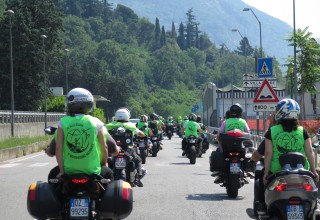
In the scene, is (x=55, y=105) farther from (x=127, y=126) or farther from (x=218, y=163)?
(x=218, y=163)

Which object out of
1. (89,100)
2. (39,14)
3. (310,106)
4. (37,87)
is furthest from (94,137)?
(310,106)

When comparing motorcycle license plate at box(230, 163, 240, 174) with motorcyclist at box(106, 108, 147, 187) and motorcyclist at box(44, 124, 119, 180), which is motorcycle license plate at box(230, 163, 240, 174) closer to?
motorcyclist at box(106, 108, 147, 187)

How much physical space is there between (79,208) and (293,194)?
2.07 metres

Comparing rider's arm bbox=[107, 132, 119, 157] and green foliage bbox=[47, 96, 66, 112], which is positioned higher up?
green foliage bbox=[47, 96, 66, 112]

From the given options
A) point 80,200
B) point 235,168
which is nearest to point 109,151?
point 80,200

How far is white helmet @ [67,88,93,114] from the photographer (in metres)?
8.29

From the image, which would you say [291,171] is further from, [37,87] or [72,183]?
[37,87]

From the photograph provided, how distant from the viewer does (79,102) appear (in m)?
8.31

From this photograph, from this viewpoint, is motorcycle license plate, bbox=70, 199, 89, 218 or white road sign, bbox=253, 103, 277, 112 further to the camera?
white road sign, bbox=253, 103, 277, 112

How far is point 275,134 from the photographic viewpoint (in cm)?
877

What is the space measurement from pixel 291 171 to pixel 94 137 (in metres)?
1.98

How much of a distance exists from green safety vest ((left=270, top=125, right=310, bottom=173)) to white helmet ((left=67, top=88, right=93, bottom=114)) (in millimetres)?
2012

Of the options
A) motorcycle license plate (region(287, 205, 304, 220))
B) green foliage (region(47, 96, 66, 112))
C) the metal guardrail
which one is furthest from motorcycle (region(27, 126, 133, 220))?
green foliage (region(47, 96, 66, 112))

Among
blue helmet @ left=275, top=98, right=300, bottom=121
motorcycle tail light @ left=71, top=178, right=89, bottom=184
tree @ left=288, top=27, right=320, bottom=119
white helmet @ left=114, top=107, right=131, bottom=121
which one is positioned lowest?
motorcycle tail light @ left=71, top=178, right=89, bottom=184
